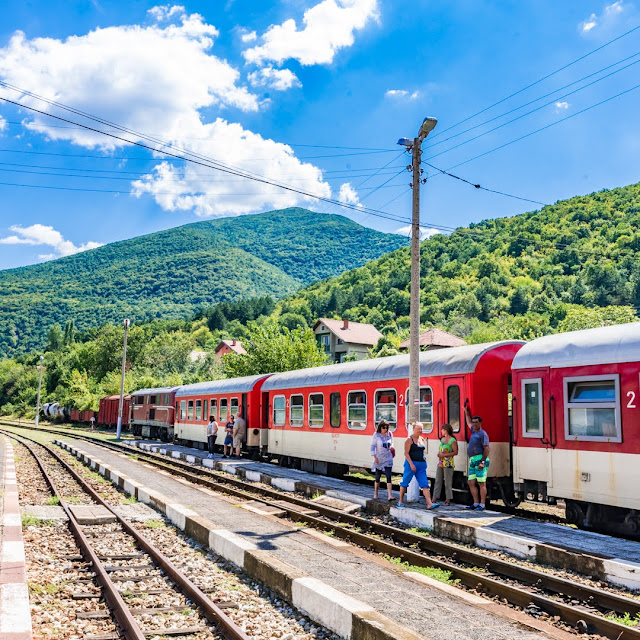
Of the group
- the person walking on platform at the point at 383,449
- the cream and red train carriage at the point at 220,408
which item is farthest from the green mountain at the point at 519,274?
the person walking on platform at the point at 383,449

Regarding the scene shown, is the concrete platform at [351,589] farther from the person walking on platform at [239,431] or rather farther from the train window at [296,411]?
the person walking on platform at [239,431]

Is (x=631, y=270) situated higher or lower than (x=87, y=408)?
higher

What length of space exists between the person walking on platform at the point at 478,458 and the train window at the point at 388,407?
3330mm

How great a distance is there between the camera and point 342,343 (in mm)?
87375

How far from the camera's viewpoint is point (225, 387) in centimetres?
2830

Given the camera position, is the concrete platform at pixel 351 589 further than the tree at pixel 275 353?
No

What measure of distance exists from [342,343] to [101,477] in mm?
67926

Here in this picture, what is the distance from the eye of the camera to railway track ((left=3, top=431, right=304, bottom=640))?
6184mm

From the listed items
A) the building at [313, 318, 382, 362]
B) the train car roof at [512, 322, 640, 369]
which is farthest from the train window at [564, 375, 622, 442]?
the building at [313, 318, 382, 362]

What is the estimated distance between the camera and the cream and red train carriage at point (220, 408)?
2472 centimetres

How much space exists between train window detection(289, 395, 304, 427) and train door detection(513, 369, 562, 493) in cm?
958

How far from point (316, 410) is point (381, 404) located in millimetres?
3815

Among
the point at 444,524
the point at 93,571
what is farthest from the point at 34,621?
the point at 444,524

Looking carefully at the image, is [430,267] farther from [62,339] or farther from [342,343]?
[62,339]
